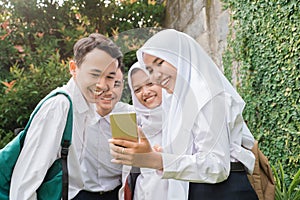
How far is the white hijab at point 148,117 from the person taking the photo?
4.98 feet

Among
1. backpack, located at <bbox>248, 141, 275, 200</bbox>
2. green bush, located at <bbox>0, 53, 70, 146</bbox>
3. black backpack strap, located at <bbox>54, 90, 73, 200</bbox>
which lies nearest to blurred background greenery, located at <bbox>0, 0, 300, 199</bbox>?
green bush, located at <bbox>0, 53, 70, 146</bbox>

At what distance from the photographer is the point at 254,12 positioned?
3.71 metres

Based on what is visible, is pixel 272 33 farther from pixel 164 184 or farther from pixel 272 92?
pixel 164 184

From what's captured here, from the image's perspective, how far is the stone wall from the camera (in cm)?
446

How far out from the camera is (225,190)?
1624mm

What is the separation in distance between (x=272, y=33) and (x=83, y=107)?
198cm

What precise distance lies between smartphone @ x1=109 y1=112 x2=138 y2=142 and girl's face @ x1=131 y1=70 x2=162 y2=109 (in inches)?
2.8

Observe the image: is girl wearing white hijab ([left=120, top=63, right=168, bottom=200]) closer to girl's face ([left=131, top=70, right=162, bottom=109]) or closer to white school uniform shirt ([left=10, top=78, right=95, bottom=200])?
girl's face ([left=131, top=70, right=162, bottom=109])

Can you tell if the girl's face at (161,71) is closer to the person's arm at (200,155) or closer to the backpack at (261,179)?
the person's arm at (200,155)

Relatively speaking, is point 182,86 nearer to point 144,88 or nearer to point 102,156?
point 144,88

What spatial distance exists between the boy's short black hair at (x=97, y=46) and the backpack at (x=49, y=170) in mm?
161

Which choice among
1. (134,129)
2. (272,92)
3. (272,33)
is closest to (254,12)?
(272,33)

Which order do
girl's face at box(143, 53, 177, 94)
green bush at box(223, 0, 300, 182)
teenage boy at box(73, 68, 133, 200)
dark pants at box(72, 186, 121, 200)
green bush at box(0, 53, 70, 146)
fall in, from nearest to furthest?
1. girl's face at box(143, 53, 177, 94)
2. teenage boy at box(73, 68, 133, 200)
3. dark pants at box(72, 186, 121, 200)
4. green bush at box(223, 0, 300, 182)
5. green bush at box(0, 53, 70, 146)

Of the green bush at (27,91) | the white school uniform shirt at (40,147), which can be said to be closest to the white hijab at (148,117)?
the white school uniform shirt at (40,147)
